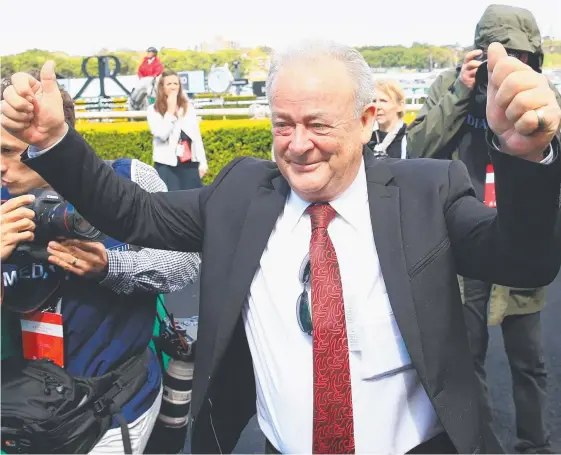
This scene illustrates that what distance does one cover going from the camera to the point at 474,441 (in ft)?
5.43

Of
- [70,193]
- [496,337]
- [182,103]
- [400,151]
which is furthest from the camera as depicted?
[182,103]

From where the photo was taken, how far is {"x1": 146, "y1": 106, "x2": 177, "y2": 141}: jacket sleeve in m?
7.96

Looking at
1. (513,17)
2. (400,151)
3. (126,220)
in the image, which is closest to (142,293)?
(126,220)

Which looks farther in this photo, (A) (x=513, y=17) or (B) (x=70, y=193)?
(A) (x=513, y=17)

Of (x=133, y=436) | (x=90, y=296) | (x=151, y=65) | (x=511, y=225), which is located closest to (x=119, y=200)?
(x=90, y=296)

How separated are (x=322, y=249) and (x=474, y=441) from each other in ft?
1.77

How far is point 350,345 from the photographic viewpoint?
1621mm

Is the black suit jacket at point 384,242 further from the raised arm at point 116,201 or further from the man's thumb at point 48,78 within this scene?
the man's thumb at point 48,78

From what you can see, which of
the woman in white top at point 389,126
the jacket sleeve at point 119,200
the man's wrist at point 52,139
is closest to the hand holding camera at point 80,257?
the jacket sleeve at point 119,200

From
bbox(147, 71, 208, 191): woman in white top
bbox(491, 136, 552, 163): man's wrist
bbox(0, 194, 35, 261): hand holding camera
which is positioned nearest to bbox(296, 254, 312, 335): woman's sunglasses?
bbox(491, 136, 552, 163): man's wrist

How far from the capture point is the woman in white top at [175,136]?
26.1 ft

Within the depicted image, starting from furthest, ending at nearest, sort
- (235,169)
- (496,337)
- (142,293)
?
(496,337), (142,293), (235,169)

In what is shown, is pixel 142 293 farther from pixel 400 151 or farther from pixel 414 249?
pixel 400 151

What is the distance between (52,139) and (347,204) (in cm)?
69
